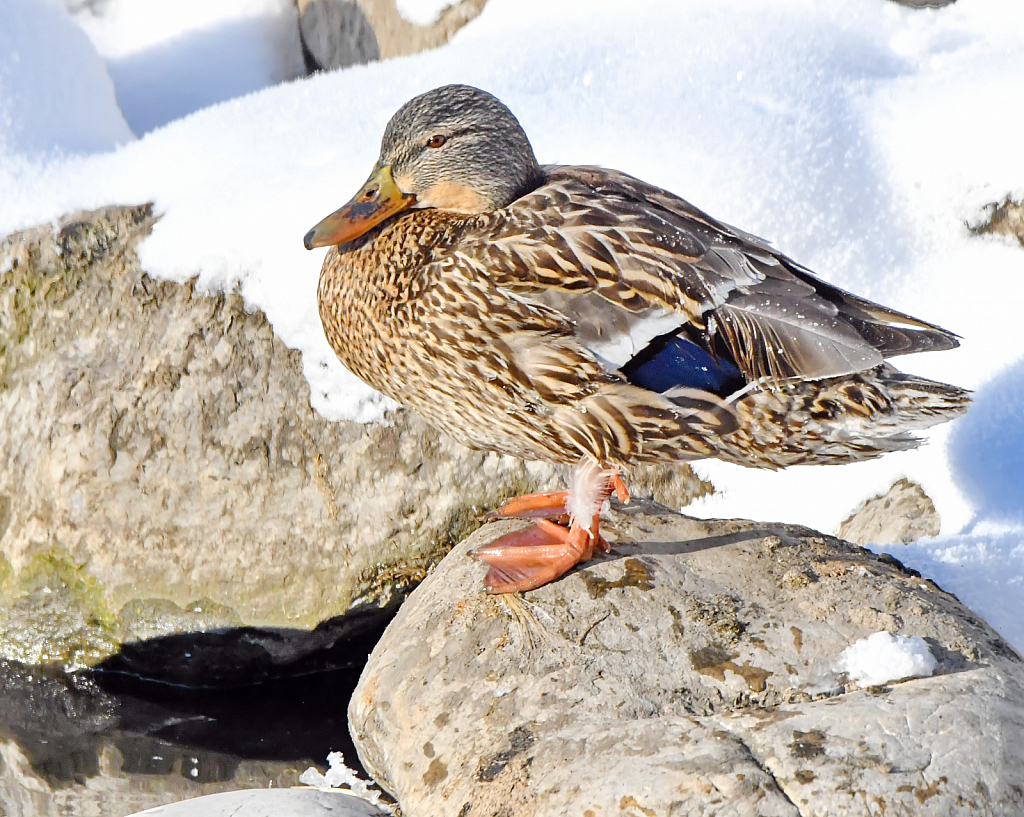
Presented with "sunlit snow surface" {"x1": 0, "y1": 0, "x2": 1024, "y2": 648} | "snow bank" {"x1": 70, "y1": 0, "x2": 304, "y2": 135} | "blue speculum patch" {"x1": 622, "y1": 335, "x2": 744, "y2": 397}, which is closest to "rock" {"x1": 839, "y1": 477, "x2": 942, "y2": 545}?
"sunlit snow surface" {"x1": 0, "y1": 0, "x2": 1024, "y2": 648}

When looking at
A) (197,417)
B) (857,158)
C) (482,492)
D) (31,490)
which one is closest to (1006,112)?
(857,158)

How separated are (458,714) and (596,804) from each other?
47 centimetres

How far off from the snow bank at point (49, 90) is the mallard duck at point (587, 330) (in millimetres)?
2234

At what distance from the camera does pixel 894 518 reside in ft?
11.8

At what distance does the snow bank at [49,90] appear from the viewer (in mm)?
4598

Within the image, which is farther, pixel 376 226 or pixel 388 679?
pixel 376 226

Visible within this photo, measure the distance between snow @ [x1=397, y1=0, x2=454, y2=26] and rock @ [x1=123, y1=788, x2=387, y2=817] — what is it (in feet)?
14.9

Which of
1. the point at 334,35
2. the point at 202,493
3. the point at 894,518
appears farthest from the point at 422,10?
the point at 894,518

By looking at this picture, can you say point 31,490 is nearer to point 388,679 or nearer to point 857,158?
point 388,679

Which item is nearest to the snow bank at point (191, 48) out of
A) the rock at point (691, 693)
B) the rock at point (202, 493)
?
the rock at point (202, 493)

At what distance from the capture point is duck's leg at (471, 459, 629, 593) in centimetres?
275

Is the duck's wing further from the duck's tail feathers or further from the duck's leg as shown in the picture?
the duck's leg

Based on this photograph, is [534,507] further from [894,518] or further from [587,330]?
[894,518]

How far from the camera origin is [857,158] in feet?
14.0
